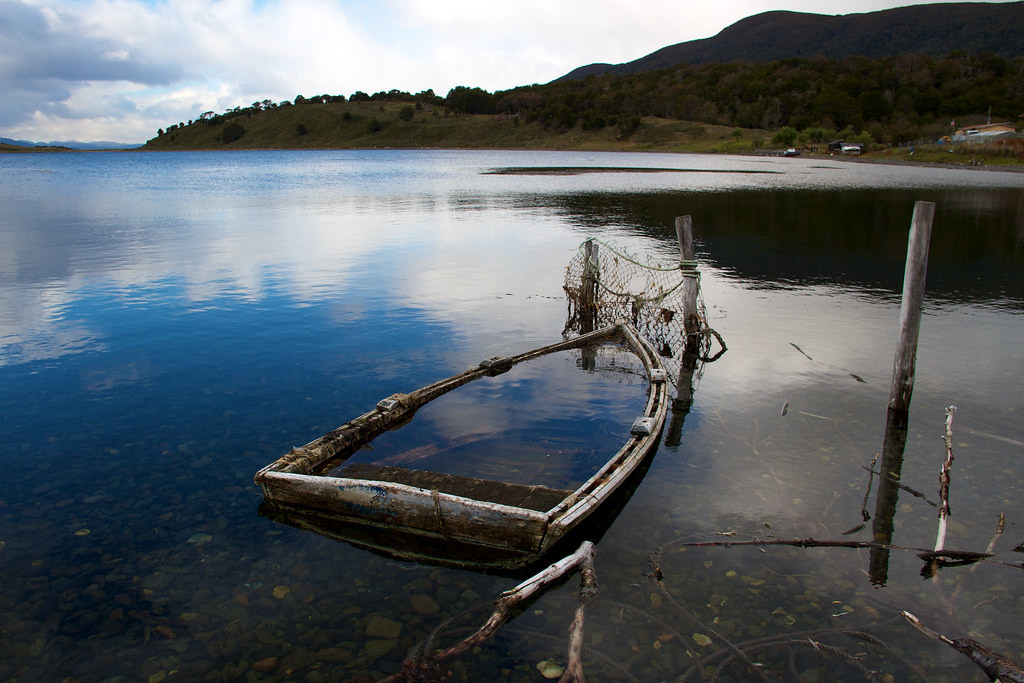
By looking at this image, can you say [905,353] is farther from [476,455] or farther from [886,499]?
→ [476,455]

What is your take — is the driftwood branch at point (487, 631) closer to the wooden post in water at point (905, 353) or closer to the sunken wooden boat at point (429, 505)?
the sunken wooden boat at point (429, 505)

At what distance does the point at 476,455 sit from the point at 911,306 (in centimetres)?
851

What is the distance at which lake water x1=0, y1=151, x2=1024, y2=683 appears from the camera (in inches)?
273

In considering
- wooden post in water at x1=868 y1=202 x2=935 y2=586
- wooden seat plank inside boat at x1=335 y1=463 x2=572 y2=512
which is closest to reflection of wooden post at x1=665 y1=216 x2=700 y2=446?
wooden post in water at x1=868 y1=202 x2=935 y2=586

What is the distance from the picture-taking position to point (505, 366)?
14.7m

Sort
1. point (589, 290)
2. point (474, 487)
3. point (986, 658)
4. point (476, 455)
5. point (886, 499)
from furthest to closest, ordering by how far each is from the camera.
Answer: point (589, 290)
point (476, 455)
point (886, 499)
point (474, 487)
point (986, 658)

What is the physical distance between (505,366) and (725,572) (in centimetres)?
751

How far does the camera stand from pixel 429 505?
319 inches

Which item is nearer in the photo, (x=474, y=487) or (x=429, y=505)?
(x=429, y=505)

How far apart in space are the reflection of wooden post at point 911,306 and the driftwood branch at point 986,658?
22.0 ft

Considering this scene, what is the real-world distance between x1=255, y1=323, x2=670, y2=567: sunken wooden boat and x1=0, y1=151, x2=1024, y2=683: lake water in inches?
12.9

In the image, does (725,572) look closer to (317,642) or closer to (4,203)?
(317,642)

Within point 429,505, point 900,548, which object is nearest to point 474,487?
point 429,505

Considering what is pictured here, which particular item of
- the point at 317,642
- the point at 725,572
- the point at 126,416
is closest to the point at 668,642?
the point at 725,572
